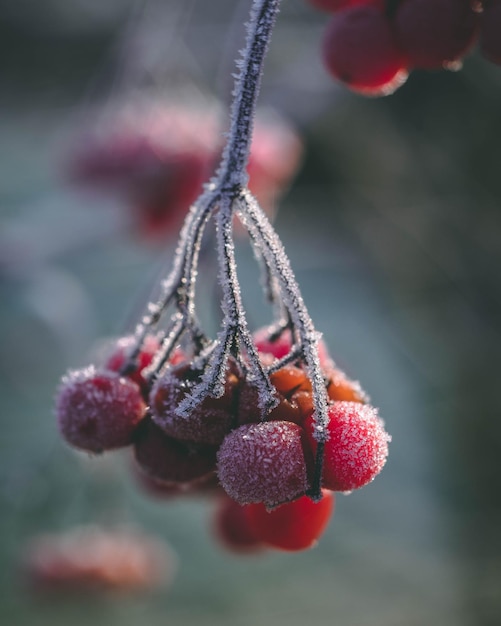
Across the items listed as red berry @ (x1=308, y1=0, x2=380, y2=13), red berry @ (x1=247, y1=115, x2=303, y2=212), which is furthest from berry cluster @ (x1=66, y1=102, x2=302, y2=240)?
red berry @ (x1=308, y1=0, x2=380, y2=13)

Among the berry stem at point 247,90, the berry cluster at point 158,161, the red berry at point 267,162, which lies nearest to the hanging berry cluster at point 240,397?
the berry stem at point 247,90

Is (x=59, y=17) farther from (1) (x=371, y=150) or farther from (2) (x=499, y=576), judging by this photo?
(2) (x=499, y=576)

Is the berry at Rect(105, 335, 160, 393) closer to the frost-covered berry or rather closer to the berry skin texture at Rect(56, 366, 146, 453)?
the berry skin texture at Rect(56, 366, 146, 453)

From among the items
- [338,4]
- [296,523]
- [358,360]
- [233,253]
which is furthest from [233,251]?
[358,360]

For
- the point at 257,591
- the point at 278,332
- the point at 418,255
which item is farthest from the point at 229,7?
the point at 278,332

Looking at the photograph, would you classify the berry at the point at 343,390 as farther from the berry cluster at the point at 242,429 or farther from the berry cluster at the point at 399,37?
the berry cluster at the point at 399,37

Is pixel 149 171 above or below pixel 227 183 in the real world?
above

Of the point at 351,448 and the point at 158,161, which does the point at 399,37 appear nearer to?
the point at 351,448
